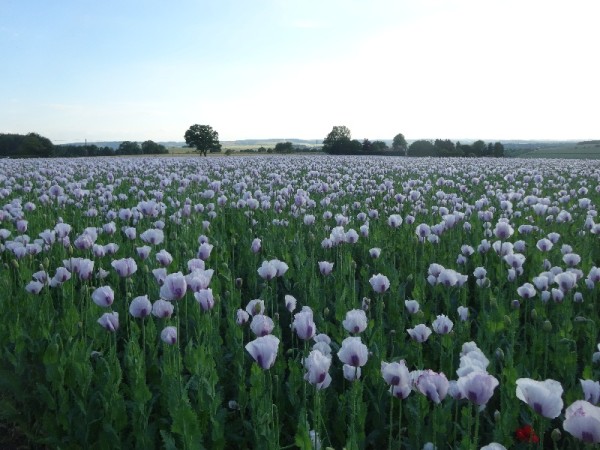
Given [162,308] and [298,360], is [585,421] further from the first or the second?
[162,308]

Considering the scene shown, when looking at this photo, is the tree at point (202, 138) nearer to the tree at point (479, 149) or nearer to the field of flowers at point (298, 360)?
the tree at point (479, 149)

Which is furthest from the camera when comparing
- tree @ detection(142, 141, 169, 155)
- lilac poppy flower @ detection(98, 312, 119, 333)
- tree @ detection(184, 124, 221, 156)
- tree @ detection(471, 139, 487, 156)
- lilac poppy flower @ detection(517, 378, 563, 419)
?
tree @ detection(184, 124, 221, 156)

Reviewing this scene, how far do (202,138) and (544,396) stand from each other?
213 ft

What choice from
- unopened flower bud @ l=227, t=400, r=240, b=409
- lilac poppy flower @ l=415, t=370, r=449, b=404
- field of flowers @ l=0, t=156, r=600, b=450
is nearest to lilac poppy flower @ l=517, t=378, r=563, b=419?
field of flowers @ l=0, t=156, r=600, b=450

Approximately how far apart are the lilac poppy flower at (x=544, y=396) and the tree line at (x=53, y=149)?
49.9m

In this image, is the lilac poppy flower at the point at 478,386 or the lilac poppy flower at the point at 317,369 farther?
the lilac poppy flower at the point at 317,369

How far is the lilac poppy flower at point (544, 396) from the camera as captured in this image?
1.90 m

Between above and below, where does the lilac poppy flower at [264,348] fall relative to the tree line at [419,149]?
below

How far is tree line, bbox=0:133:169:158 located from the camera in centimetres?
4916

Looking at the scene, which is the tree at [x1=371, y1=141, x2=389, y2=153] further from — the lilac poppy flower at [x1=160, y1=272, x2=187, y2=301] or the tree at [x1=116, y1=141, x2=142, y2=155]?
the lilac poppy flower at [x1=160, y1=272, x2=187, y2=301]

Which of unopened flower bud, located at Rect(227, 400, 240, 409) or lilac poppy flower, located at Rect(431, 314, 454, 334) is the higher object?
lilac poppy flower, located at Rect(431, 314, 454, 334)

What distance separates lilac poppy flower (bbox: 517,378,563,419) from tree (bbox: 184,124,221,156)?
6109 centimetres

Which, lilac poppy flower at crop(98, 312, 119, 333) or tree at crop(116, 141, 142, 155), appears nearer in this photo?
lilac poppy flower at crop(98, 312, 119, 333)

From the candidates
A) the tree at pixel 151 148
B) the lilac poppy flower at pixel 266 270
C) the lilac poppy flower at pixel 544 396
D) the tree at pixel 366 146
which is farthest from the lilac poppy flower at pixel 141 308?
the tree at pixel 151 148
